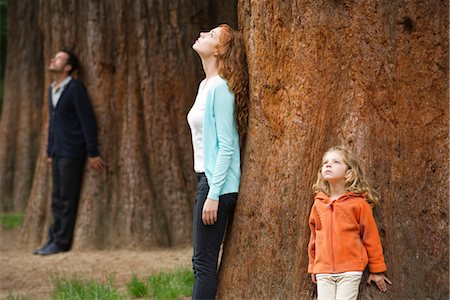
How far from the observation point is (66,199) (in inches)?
341

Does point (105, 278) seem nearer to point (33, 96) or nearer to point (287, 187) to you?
point (287, 187)

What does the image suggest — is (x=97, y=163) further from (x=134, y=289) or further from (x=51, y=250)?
(x=134, y=289)

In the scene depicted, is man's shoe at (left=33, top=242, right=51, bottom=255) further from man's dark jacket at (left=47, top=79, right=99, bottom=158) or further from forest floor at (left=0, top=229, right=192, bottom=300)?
man's dark jacket at (left=47, top=79, right=99, bottom=158)

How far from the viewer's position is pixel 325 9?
5.00 m

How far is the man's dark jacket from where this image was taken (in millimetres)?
8508

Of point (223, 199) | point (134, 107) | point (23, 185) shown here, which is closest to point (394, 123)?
point (223, 199)

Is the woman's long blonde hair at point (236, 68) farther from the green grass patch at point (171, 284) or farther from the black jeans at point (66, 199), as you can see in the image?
the black jeans at point (66, 199)

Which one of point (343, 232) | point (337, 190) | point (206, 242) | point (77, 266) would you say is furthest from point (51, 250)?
point (343, 232)

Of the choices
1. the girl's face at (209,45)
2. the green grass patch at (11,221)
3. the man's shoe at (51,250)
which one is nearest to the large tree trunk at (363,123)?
the girl's face at (209,45)

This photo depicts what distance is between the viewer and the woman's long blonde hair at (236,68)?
529 centimetres

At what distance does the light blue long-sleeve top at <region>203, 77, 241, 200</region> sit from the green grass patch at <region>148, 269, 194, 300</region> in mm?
1248

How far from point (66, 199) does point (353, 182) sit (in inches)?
176

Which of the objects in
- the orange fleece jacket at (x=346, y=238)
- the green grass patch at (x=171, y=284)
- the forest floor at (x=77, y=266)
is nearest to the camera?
the orange fleece jacket at (x=346, y=238)

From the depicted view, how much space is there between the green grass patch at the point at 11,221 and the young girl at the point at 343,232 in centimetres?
712
